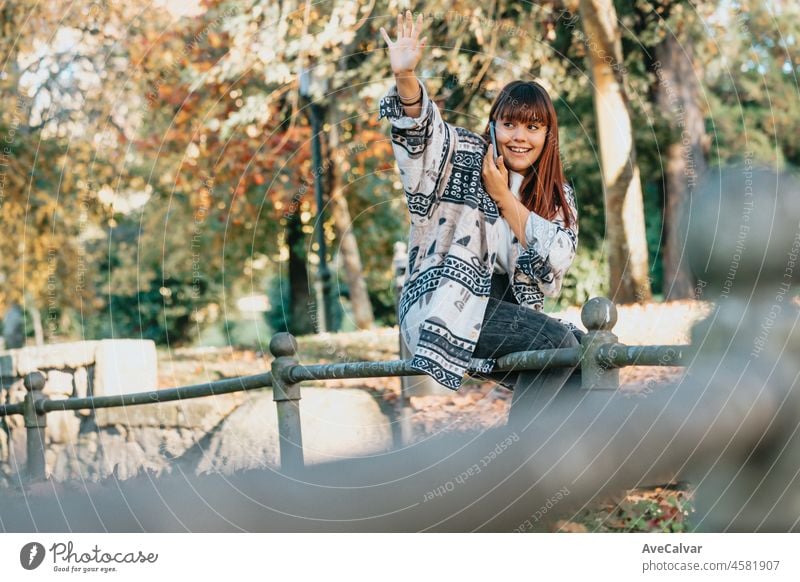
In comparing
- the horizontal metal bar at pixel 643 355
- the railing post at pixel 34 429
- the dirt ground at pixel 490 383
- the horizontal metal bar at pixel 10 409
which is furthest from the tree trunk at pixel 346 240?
the horizontal metal bar at pixel 643 355

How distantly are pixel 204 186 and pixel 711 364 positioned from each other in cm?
936

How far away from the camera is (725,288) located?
2627 mm

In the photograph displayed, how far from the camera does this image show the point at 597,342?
3074 millimetres

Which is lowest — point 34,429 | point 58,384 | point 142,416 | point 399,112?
point 142,416

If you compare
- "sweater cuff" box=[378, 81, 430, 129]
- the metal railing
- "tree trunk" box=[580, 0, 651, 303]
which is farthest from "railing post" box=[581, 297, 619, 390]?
"tree trunk" box=[580, 0, 651, 303]

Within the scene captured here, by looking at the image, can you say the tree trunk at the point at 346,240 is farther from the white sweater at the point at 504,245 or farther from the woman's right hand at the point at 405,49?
the woman's right hand at the point at 405,49

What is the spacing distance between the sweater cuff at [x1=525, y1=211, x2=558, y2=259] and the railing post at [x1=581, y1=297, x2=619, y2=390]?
243mm

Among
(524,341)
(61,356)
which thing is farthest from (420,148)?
(61,356)

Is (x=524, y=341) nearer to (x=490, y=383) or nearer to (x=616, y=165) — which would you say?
(x=490, y=383)

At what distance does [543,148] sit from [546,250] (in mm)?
359

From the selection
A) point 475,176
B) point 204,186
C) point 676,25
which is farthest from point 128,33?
point 475,176

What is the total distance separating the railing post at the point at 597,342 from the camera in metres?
3.06

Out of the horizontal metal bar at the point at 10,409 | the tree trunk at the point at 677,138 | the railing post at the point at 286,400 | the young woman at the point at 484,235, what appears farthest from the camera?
the tree trunk at the point at 677,138
